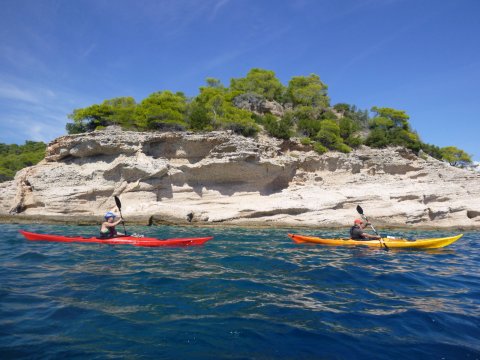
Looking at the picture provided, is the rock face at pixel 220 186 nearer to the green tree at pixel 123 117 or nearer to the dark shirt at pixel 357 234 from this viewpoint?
the green tree at pixel 123 117

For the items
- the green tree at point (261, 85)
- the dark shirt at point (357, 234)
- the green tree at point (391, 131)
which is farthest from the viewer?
the green tree at point (261, 85)

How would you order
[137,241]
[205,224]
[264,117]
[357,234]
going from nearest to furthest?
[137,241]
[357,234]
[205,224]
[264,117]

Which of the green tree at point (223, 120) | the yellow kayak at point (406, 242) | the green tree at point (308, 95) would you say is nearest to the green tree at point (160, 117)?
the green tree at point (223, 120)

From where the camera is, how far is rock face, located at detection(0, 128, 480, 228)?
70.3 feet

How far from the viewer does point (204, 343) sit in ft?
13.1

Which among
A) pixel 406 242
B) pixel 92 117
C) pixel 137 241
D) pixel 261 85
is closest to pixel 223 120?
pixel 92 117

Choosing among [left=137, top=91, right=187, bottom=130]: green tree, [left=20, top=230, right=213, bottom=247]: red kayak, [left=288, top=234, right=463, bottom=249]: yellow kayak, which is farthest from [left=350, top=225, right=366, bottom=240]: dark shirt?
[left=137, top=91, right=187, bottom=130]: green tree

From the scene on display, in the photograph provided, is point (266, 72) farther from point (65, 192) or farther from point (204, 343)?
point (204, 343)

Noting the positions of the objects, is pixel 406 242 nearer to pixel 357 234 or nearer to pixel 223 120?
Result: pixel 357 234

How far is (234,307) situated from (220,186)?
1871 centimetres

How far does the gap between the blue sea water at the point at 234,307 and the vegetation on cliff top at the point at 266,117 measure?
18.7 m

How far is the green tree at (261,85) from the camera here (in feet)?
133

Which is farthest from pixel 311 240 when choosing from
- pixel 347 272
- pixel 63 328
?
pixel 63 328

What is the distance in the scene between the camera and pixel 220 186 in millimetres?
23891
